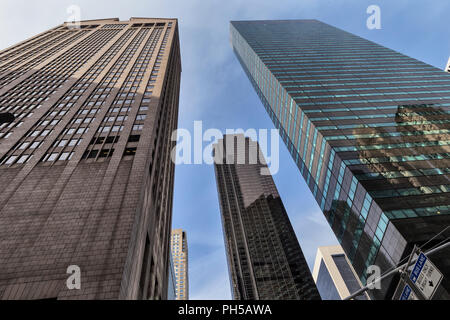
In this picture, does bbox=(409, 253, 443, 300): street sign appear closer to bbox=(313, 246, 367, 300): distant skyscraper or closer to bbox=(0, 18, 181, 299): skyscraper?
bbox=(0, 18, 181, 299): skyscraper

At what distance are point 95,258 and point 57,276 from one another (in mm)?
2771

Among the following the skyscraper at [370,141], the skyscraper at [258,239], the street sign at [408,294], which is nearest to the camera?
the street sign at [408,294]

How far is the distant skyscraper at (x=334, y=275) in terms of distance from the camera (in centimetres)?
13588

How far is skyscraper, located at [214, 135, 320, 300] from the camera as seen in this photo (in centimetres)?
10819

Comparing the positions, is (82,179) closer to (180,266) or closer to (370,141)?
(370,141)

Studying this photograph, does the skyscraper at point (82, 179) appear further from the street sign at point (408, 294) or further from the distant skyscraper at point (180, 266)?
the distant skyscraper at point (180, 266)

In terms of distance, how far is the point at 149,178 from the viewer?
32156 millimetres

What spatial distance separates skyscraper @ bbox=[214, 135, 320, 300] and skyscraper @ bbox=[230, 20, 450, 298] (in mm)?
80137

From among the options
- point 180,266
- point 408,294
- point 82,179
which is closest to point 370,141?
point 408,294

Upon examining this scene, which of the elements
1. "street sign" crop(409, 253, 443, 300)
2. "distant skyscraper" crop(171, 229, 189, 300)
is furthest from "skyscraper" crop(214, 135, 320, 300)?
"street sign" crop(409, 253, 443, 300)

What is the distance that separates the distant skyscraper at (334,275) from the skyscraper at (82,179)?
139283 millimetres

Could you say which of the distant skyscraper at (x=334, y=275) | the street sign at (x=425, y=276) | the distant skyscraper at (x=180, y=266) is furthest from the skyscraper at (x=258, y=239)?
the street sign at (x=425, y=276)

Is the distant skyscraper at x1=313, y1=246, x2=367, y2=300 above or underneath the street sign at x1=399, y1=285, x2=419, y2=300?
underneath

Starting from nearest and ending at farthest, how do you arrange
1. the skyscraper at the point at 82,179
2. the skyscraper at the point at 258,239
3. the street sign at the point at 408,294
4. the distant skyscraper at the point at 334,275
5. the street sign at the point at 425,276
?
1. the street sign at the point at 425,276
2. the street sign at the point at 408,294
3. the skyscraper at the point at 82,179
4. the skyscraper at the point at 258,239
5. the distant skyscraper at the point at 334,275
